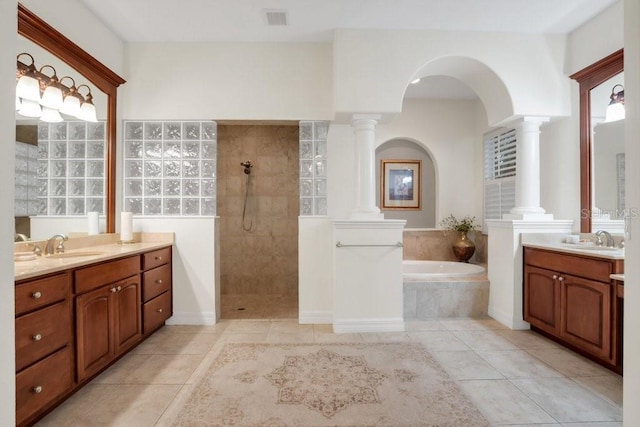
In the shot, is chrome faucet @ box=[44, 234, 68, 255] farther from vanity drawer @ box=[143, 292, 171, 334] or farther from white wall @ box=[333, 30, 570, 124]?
white wall @ box=[333, 30, 570, 124]

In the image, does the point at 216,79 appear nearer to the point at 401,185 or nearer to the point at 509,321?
the point at 401,185

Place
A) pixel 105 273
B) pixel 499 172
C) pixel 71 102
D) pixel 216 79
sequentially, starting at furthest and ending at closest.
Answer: pixel 499 172 → pixel 216 79 → pixel 71 102 → pixel 105 273

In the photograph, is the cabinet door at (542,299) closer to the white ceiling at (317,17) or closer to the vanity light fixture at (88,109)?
the white ceiling at (317,17)

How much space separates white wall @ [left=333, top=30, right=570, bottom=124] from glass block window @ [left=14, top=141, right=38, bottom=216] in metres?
2.30

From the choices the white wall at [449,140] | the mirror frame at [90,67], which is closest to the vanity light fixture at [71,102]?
the mirror frame at [90,67]

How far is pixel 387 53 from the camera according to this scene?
3.07 meters

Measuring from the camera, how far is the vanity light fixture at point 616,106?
110 inches

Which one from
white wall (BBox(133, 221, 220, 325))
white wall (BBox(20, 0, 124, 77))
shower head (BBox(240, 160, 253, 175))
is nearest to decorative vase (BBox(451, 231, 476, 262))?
shower head (BBox(240, 160, 253, 175))

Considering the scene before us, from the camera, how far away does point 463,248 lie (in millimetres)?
4441

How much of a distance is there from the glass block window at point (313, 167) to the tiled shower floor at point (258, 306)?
3.76 feet

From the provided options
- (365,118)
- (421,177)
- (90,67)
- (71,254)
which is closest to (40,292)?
(71,254)

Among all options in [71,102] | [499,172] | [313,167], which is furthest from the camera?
[499,172]

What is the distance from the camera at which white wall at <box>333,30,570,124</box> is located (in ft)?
9.99

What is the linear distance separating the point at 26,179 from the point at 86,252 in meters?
0.60
